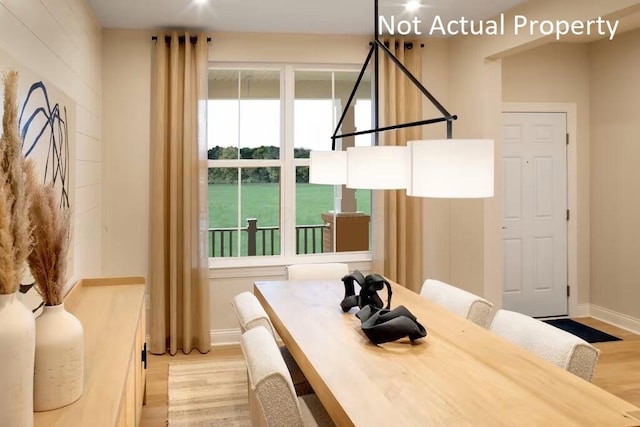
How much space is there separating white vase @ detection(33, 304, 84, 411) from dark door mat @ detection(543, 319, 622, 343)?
419 centimetres

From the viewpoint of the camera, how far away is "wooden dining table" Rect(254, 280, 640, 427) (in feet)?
4.64

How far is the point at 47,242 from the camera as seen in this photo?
1.55 m

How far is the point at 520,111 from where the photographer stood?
5055 millimetres

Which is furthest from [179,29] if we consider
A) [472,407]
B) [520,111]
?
[472,407]

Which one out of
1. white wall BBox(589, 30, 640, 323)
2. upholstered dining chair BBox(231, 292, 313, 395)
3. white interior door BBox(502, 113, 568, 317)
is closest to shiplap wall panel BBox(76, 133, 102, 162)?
upholstered dining chair BBox(231, 292, 313, 395)

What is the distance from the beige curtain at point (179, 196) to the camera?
4238 millimetres

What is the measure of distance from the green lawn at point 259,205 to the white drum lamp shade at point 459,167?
123 inches

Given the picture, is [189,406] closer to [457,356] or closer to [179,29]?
Answer: [457,356]

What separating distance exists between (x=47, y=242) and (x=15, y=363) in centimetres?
42

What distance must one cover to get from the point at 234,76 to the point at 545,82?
3.03m

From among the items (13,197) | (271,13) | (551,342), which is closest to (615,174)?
(271,13)

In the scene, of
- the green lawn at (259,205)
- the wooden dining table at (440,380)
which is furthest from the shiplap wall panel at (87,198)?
the wooden dining table at (440,380)

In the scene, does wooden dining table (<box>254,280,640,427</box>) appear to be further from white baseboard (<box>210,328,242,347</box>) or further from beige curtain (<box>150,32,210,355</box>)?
white baseboard (<box>210,328,242,347</box>)

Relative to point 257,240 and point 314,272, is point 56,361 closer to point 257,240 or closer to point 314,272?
point 314,272
